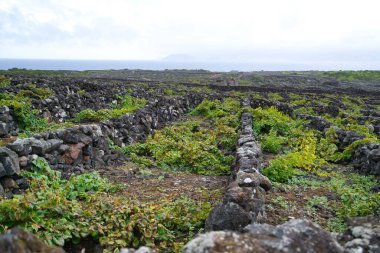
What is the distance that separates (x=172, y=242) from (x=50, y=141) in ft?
15.5

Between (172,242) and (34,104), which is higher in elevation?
(34,104)

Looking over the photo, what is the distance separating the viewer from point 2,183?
7672 millimetres

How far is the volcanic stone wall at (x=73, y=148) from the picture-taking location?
25.6ft

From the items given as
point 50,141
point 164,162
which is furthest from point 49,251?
point 164,162

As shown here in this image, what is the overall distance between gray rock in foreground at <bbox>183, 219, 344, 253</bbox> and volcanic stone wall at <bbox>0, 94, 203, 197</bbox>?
498cm

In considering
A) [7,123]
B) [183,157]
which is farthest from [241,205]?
[7,123]

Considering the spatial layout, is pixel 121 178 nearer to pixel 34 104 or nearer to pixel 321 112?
pixel 34 104

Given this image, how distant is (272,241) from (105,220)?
3.27 m

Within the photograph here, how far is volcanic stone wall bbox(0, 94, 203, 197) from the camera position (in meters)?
7.82

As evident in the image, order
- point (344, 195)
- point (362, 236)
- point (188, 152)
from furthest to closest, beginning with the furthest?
point (188, 152) < point (344, 195) < point (362, 236)

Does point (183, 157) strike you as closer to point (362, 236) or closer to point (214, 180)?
point (214, 180)

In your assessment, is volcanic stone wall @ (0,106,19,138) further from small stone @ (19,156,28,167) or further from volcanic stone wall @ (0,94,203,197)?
small stone @ (19,156,28,167)

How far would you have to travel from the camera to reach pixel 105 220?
6348mm

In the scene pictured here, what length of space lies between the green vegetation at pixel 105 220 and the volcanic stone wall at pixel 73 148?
0.63 metres
